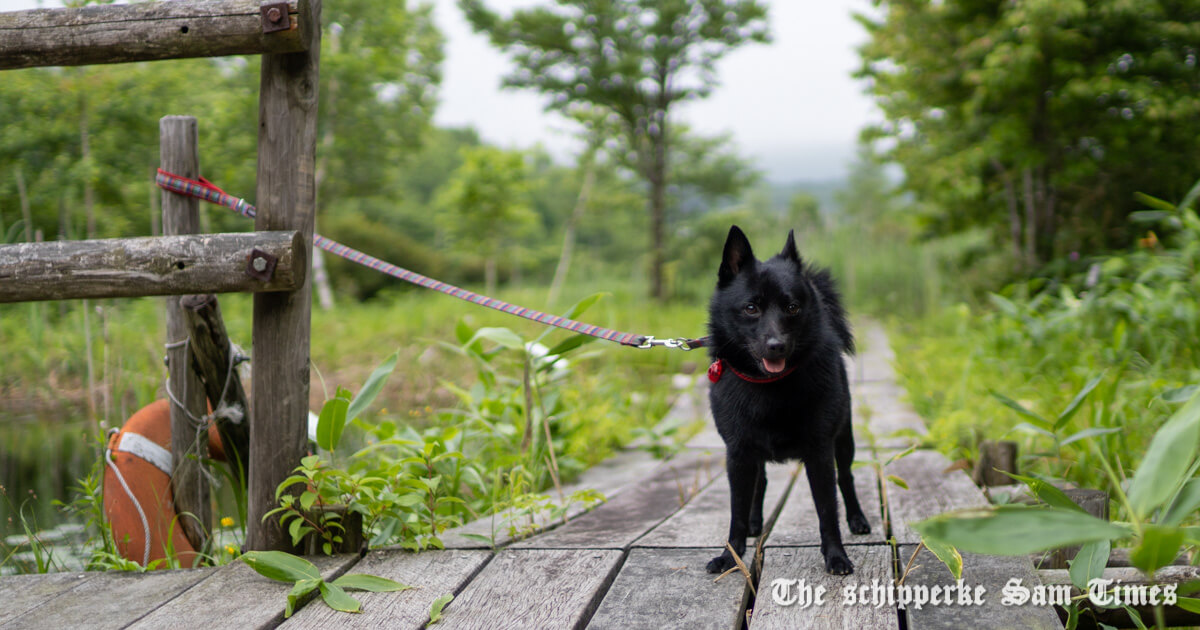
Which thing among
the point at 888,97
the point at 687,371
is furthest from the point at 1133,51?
the point at 687,371

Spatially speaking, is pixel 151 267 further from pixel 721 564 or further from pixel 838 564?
pixel 838 564

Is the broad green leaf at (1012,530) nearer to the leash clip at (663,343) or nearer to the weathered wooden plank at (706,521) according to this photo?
the weathered wooden plank at (706,521)

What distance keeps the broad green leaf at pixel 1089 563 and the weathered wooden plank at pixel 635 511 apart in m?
1.14

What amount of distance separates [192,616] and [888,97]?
9.12 m

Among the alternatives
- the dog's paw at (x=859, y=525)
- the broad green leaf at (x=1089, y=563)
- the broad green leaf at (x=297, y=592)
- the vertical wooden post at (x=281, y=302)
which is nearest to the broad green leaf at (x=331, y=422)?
the vertical wooden post at (x=281, y=302)

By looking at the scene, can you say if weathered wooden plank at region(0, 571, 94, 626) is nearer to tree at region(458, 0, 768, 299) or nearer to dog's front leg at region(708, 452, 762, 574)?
dog's front leg at region(708, 452, 762, 574)

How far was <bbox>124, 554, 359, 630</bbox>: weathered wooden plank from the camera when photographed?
6.09 ft

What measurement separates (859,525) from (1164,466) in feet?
4.40

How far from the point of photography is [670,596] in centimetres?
193

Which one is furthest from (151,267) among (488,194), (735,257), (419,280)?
(488,194)

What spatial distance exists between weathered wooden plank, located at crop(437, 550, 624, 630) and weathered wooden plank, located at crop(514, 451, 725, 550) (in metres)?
0.12

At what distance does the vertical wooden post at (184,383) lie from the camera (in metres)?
2.67

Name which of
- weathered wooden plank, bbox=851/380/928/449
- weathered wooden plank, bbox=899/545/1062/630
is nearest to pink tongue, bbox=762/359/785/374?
weathered wooden plank, bbox=899/545/1062/630

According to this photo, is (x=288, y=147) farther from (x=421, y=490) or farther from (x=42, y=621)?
(x=42, y=621)
